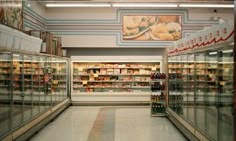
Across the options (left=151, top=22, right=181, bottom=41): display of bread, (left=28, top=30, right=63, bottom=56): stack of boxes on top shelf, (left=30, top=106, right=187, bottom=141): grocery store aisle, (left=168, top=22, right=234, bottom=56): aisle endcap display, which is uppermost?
(left=151, top=22, right=181, bottom=41): display of bread

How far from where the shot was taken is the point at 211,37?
16.5 feet

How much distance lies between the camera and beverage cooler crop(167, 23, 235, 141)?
447 centimetres

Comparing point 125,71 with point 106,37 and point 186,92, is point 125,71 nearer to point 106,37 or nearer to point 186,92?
point 106,37

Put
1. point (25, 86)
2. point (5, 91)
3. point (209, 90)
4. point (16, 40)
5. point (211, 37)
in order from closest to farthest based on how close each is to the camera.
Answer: point (211, 37)
point (5, 91)
point (209, 90)
point (16, 40)
point (25, 86)

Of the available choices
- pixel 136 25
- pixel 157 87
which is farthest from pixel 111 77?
pixel 157 87

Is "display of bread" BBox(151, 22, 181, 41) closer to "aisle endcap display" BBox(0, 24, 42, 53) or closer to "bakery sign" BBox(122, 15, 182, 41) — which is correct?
"bakery sign" BBox(122, 15, 182, 41)

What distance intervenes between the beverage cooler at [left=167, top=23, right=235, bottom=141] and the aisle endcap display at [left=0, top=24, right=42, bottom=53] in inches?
139

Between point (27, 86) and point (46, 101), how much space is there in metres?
1.68

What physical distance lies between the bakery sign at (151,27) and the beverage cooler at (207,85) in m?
4.09

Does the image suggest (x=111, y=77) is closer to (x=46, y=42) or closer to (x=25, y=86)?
(x=46, y=42)

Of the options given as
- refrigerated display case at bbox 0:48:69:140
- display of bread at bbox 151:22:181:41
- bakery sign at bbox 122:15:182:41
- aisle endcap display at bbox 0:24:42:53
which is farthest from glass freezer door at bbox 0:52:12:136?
display of bread at bbox 151:22:181:41

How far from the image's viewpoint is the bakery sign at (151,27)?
471 inches

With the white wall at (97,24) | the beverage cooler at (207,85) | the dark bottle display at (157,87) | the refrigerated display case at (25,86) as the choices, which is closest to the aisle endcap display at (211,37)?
the beverage cooler at (207,85)

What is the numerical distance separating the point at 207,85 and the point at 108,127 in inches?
122
